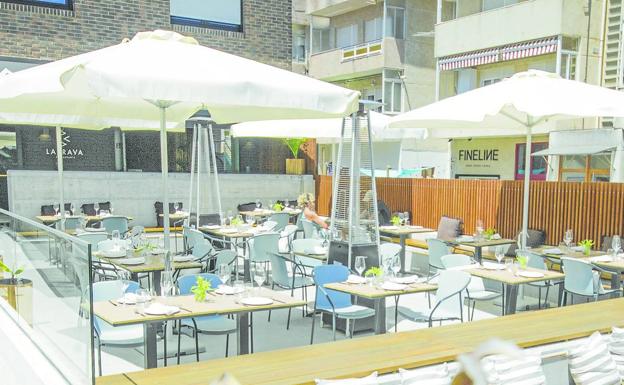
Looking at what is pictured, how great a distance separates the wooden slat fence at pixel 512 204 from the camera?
9.94 metres

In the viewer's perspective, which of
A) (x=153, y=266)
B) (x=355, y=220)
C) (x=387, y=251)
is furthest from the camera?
(x=387, y=251)

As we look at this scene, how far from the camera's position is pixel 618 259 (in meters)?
7.46

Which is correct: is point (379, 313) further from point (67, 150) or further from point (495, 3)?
point (495, 3)

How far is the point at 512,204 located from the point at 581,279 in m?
4.90

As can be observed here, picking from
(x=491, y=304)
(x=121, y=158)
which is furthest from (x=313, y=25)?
(x=491, y=304)

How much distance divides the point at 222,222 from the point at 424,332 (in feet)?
24.3

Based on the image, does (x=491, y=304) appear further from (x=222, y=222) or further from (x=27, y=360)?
(x=27, y=360)

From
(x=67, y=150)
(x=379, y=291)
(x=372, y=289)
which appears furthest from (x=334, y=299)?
(x=67, y=150)

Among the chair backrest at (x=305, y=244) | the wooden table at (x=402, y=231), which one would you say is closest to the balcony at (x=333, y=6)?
the wooden table at (x=402, y=231)

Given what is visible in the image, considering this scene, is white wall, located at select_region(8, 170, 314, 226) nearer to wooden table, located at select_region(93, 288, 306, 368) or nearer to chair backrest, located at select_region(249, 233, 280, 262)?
chair backrest, located at select_region(249, 233, 280, 262)

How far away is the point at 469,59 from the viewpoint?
19.8 meters

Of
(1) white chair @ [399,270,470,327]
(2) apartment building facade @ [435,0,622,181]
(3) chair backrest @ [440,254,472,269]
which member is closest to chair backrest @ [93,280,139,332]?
(1) white chair @ [399,270,470,327]

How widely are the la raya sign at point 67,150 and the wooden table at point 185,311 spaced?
11.0 metres

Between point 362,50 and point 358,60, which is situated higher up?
point 362,50
